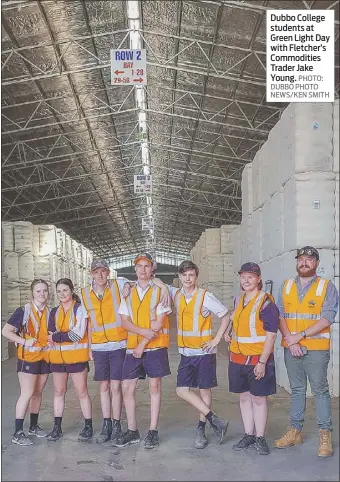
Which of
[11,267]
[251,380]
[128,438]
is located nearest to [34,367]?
[128,438]

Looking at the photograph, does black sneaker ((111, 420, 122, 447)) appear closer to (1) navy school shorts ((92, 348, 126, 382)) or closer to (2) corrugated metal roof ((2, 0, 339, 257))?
(1) navy school shorts ((92, 348, 126, 382))

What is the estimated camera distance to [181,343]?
539cm

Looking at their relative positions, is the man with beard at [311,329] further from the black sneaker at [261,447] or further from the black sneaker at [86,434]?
the black sneaker at [86,434]

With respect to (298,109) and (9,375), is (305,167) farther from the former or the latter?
(9,375)

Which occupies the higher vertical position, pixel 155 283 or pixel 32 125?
pixel 32 125

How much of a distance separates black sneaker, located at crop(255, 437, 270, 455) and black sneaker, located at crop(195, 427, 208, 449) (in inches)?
20.2

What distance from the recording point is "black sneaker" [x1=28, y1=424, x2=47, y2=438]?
578 cm

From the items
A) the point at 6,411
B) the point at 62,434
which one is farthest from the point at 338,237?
the point at 6,411

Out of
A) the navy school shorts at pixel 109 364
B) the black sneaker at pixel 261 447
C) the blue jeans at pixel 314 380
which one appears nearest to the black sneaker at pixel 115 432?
the navy school shorts at pixel 109 364

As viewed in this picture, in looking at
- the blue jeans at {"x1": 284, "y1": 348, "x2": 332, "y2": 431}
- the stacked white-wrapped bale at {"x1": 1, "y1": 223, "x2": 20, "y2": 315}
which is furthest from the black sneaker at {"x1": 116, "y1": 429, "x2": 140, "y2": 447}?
→ the stacked white-wrapped bale at {"x1": 1, "y1": 223, "x2": 20, "y2": 315}

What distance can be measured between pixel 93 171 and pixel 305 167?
23.3 meters

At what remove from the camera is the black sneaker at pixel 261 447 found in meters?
4.97

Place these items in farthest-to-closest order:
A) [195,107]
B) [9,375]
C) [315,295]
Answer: [195,107]
[9,375]
[315,295]

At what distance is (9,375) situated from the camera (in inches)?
397
